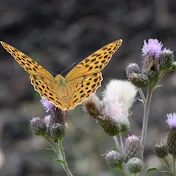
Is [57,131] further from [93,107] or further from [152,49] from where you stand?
[152,49]

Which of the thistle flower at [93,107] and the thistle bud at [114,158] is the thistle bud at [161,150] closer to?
the thistle bud at [114,158]

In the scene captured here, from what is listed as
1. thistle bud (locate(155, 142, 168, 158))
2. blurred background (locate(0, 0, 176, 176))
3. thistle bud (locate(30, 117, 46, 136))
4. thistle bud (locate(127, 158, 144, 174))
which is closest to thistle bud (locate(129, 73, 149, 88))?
thistle bud (locate(155, 142, 168, 158))

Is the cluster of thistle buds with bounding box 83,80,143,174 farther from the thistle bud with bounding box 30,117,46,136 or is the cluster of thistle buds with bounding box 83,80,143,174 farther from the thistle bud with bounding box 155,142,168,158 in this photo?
the thistle bud with bounding box 30,117,46,136

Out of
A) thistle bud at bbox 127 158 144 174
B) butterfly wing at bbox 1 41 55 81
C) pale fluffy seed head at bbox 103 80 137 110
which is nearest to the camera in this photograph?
thistle bud at bbox 127 158 144 174

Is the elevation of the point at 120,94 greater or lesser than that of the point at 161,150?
greater

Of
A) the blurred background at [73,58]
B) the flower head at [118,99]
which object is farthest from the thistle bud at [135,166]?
the blurred background at [73,58]

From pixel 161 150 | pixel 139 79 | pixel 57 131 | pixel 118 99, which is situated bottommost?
pixel 161 150

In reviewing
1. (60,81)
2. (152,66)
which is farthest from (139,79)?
(60,81)

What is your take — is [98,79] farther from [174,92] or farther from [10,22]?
[10,22]
